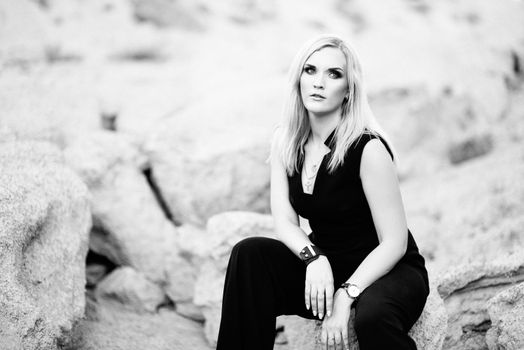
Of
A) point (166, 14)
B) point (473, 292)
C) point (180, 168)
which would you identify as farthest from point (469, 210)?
point (166, 14)

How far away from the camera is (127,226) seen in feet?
14.3

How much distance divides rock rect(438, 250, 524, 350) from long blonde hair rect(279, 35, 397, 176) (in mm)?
1286

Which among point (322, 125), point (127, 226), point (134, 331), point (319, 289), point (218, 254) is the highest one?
point (322, 125)

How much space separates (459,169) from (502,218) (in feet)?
5.58

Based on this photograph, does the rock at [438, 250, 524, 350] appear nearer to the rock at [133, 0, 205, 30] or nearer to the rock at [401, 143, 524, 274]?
the rock at [401, 143, 524, 274]

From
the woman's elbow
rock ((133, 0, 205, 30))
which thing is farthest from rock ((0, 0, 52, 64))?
the woman's elbow

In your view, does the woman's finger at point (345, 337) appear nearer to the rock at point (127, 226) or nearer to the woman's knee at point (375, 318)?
the woman's knee at point (375, 318)

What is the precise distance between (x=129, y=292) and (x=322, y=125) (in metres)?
2.30

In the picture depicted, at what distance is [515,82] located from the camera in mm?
9305

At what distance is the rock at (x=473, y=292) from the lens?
10.9 feet

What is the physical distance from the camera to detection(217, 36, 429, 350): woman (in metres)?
2.49

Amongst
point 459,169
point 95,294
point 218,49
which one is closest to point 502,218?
point 459,169

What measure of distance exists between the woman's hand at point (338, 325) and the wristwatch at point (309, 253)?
262 millimetres

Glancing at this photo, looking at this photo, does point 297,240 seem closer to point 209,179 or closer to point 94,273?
point 209,179
